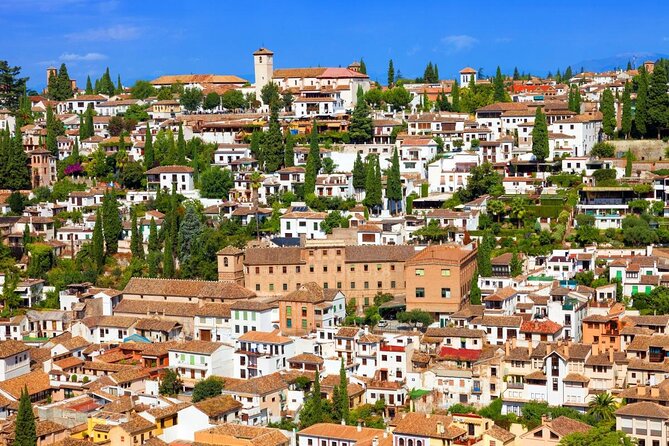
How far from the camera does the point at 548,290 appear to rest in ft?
139

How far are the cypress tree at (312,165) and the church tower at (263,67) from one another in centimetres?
1647

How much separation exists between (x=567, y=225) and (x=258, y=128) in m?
20.4

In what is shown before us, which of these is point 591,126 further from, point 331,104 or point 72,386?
point 72,386

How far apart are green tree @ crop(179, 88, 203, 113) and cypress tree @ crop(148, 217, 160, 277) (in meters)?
19.7

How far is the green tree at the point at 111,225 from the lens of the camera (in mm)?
51406

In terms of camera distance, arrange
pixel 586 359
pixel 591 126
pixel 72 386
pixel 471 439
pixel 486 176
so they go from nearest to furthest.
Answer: pixel 471 439 < pixel 586 359 < pixel 72 386 < pixel 486 176 < pixel 591 126

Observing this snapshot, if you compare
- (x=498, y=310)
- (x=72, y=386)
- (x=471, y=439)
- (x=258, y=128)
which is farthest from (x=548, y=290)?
(x=258, y=128)

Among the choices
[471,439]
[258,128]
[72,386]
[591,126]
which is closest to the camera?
[471,439]


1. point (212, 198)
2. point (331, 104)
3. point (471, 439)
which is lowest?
point (471, 439)

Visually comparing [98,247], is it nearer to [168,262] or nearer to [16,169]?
[168,262]

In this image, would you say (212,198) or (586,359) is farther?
(212,198)

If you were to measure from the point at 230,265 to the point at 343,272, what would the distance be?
4503 millimetres

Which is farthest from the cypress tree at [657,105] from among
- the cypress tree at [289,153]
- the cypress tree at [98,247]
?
the cypress tree at [98,247]

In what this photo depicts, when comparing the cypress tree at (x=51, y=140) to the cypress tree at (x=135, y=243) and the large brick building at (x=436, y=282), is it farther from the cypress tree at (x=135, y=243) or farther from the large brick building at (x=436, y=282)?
the large brick building at (x=436, y=282)
